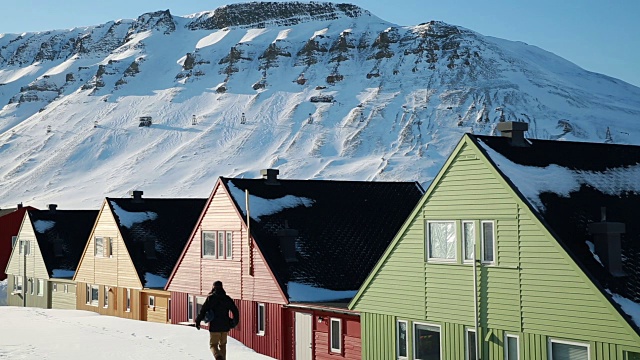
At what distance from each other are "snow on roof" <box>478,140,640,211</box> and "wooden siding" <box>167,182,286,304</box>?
11537 millimetres

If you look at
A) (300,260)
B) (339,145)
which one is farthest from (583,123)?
(300,260)

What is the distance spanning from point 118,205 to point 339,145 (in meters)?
118

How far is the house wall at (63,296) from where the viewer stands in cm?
4618

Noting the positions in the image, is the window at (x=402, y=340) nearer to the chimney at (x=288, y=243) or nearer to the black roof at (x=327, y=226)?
the black roof at (x=327, y=226)

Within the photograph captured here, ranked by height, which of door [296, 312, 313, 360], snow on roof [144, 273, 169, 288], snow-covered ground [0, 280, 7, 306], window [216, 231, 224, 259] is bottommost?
snow-covered ground [0, 280, 7, 306]

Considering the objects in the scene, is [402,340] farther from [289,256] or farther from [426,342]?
[289,256]

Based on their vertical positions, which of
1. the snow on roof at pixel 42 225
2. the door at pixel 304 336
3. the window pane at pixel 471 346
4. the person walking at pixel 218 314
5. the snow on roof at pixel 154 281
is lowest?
the door at pixel 304 336

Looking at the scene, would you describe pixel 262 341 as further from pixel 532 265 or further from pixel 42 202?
pixel 42 202

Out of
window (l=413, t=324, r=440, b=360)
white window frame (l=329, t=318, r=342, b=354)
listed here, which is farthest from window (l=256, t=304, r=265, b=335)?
window (l=413, t=324, r=440, b=360)

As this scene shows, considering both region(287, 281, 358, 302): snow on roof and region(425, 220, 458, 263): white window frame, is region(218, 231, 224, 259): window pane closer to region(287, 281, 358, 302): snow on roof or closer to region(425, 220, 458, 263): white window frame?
region(287, 281, 358, 302): snow on roof

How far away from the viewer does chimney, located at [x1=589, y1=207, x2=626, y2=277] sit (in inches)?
671

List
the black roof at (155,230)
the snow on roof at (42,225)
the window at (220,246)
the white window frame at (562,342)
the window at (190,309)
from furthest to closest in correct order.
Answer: the snow on roof at (42,225), the black roof at (155,230), the window at (190,309), the window at (220,246), the white window frame at (562,342)

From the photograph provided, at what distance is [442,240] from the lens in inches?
805

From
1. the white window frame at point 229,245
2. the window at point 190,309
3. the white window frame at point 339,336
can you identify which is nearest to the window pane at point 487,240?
the white window frame at point 339,336
